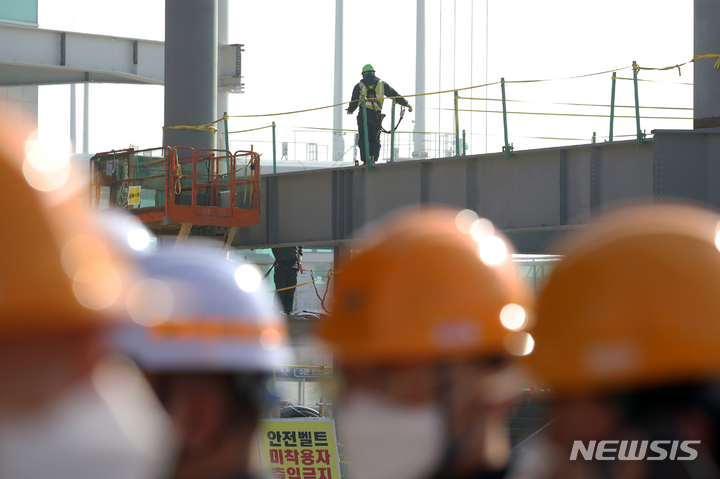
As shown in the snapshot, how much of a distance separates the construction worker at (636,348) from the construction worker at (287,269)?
16.5 meters

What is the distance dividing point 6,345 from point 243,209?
14598mm

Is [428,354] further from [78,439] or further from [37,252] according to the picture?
[37,252]

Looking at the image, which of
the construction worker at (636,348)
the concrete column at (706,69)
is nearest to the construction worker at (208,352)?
the construction worker at (636,348)

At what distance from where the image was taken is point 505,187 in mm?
13031

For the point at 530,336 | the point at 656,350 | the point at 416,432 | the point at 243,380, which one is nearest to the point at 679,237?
the point at 656,350

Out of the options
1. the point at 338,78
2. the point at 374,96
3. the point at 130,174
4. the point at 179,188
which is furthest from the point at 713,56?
the point at 338,78

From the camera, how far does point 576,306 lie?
208 centimetres

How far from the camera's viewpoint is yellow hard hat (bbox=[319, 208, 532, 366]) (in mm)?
2279

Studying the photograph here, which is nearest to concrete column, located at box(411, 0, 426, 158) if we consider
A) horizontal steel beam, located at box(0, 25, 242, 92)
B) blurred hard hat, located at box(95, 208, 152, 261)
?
horizontal steel beam, located at box(0, 25, 242, 92)

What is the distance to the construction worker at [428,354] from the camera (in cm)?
224

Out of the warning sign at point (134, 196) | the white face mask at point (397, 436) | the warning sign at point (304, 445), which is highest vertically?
the warning sign at point (134, 196)

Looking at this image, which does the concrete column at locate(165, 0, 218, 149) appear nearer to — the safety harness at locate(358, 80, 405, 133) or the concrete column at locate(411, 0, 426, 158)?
the safety harness at locate(358, 80, 405, 133)

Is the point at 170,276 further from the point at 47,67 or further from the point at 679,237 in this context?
the point at 47,67

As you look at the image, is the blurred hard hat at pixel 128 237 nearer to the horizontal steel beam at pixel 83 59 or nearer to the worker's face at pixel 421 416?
the worker's face at pixel 421 416
